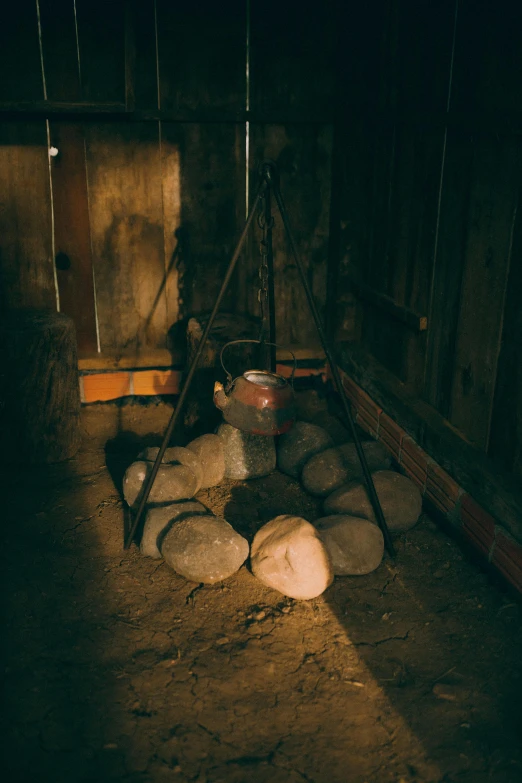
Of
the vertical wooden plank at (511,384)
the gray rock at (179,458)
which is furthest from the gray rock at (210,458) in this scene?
the vertical wooden plank at (511,384)

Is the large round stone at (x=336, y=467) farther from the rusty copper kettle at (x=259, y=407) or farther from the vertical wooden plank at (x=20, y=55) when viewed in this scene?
the vertical wooden plank at (x=20, y=55)

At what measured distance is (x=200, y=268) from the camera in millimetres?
5227

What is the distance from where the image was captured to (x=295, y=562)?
10.8 ft

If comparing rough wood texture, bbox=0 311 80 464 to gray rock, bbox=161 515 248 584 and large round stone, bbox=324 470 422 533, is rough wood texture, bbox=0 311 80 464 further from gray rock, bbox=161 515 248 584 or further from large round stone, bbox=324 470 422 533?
large round stone, bbox=324 470 422 533

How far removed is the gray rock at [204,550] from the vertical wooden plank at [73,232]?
90.5 inches

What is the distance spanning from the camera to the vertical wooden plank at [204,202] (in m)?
4.91

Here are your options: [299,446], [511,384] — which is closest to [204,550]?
[299,446]

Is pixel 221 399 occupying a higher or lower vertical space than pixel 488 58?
lower

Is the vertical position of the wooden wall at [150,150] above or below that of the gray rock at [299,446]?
above

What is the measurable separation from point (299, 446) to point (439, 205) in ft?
5.43

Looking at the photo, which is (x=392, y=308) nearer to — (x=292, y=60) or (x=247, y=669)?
(x=292, y=60)

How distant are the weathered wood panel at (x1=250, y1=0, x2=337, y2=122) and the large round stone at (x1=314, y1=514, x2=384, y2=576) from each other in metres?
2.95

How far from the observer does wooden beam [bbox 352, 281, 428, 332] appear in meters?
4.08

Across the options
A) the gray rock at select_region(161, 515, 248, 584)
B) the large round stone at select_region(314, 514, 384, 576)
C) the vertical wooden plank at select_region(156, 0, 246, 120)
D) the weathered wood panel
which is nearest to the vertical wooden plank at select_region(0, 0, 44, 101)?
the vertical wooden plank at select_region(156, 0, 246, 120)
